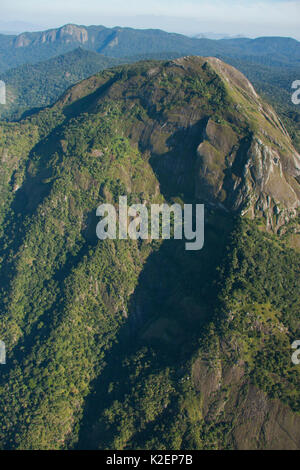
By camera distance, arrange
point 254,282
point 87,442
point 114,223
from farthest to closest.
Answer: point 114,223 → point 254,282 → point 87,442

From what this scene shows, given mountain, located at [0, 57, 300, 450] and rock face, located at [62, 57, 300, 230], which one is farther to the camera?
rock face, located at [62, 57, 300, 230]

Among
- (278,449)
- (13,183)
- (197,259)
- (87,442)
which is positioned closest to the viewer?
(278,449)

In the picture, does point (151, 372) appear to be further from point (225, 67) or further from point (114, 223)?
point (225, 67)

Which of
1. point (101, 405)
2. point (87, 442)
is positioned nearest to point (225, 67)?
point (101, 405)

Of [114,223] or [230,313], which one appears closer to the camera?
[230,313]

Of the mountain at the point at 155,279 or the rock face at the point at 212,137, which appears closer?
the mountain at the point at 155,279

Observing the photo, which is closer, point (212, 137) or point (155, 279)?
point (212, 137)

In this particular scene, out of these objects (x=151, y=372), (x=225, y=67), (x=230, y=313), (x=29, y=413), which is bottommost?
(x=29, y=413)

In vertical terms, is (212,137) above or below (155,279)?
above
